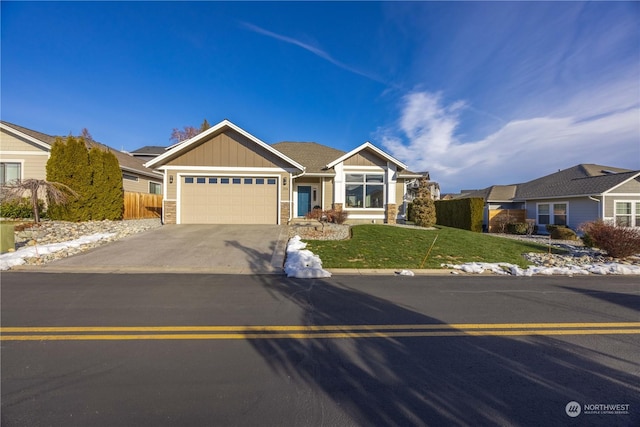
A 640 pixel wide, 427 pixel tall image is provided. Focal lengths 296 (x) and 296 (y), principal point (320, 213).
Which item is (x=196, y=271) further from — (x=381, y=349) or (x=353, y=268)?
(x=381, y=349)

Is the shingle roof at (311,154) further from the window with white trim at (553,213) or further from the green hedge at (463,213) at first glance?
the window with white trim at (553,213)

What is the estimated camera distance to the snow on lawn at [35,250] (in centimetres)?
802

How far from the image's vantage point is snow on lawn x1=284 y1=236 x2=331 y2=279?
753 cm

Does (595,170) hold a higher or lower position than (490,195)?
higher

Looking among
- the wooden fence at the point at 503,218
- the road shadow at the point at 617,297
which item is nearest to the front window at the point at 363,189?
the wooden fence at the point at 503,218

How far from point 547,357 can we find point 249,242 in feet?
31.4

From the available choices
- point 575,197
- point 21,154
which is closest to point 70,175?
point 21,154

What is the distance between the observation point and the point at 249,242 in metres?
11.4

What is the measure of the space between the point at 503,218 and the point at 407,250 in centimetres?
1661

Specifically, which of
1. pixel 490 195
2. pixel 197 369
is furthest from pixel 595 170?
pixel 197 369

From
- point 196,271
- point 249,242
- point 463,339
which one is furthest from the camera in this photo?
point 249,242

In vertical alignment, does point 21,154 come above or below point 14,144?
below

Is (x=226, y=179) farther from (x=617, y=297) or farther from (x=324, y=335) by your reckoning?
(x=617, y=297)

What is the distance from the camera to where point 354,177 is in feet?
61.4
